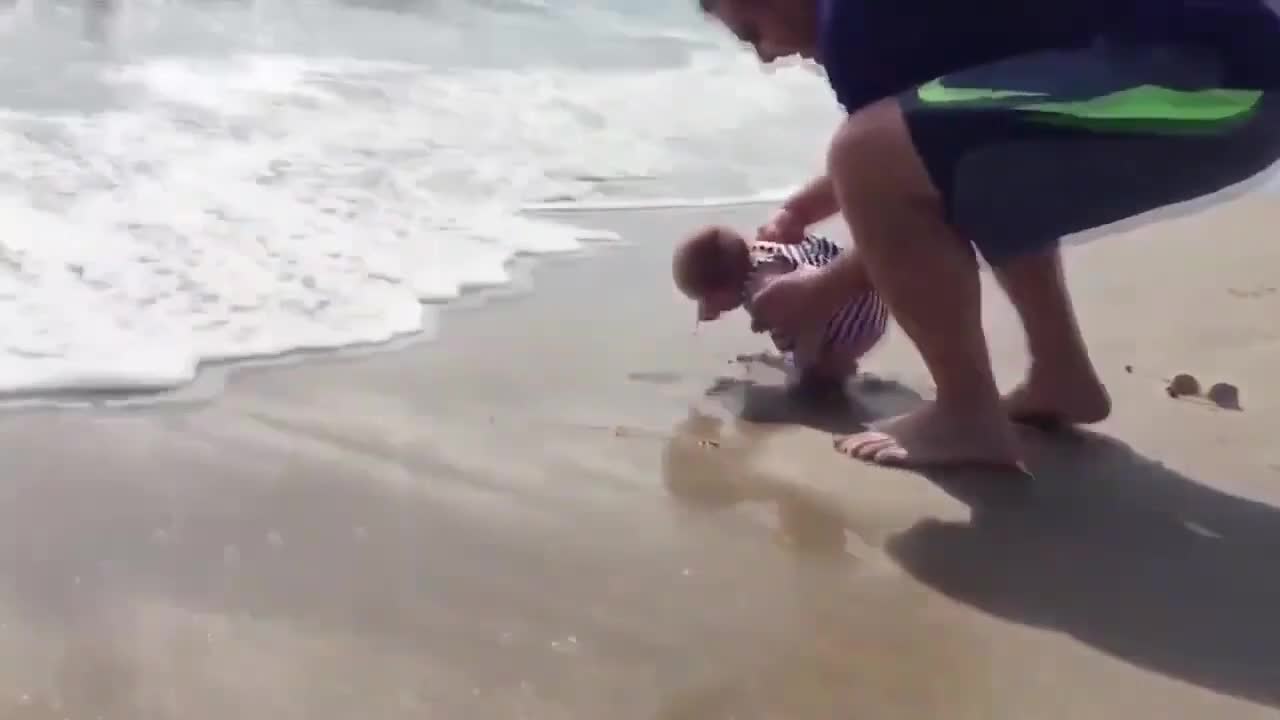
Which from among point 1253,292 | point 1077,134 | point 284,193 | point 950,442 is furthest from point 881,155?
point 284,193

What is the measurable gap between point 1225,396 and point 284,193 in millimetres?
2078

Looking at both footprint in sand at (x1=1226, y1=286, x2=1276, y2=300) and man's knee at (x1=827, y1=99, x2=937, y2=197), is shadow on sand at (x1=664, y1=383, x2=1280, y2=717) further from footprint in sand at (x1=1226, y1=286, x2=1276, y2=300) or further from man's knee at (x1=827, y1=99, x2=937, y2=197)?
footprint in sand at (x1=1226, y1=286, x2=1276, y2=300)

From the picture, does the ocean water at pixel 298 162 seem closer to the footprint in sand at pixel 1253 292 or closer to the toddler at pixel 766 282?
the toddler at pixel 766 282

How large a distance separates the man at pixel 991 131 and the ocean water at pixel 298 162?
97 centimetres

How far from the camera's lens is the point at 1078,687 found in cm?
132

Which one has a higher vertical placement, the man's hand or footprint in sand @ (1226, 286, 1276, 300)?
the man's hand

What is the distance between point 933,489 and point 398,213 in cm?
174

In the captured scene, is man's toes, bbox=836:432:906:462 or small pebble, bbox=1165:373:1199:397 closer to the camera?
man's toes, bbox=836:432:906:462

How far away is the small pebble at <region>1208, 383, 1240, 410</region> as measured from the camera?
7.29 ft

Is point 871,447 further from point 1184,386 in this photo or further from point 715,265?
point 1184,386

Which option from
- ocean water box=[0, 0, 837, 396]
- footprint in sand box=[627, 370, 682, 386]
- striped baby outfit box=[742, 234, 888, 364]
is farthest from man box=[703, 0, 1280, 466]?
ocean water box=[0, 0, 837, 396]

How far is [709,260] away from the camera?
2287 mm

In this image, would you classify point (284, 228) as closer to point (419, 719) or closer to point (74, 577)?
point (74, 577)

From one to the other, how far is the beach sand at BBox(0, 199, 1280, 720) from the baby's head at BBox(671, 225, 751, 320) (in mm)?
149
